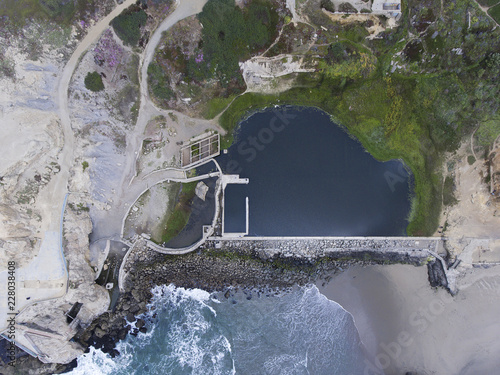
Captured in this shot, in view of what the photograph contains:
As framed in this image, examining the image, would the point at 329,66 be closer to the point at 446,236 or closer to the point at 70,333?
the point at 446,236

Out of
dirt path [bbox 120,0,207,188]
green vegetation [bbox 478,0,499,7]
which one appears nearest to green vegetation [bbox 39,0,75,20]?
dirt path [bbox 120,0,207,188]

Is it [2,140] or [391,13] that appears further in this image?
[391,13]

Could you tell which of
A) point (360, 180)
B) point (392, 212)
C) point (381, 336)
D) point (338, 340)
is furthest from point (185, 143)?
point (381, 336)

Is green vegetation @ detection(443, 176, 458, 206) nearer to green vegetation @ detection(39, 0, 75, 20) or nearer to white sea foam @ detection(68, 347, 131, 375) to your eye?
white sea foam @ detection(68, 347, 131, 375)

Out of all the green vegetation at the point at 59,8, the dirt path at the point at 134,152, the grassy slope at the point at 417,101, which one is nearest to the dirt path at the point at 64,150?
the green vegetation at the point at 59,8

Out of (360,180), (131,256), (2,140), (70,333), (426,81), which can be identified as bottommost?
(70,333)

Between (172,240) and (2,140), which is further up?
(2,140)
